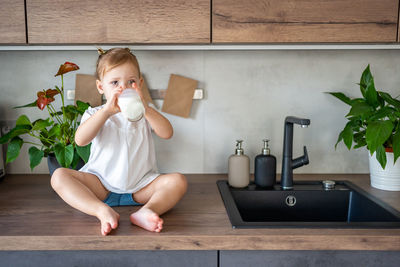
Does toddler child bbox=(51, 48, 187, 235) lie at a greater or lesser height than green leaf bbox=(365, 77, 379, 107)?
lesser

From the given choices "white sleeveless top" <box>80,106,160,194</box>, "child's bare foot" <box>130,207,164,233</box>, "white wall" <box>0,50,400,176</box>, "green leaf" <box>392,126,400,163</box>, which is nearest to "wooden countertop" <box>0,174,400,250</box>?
"child's bare foot" <box>130,207,164,233</box>

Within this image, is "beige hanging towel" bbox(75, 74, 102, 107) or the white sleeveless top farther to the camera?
"beige hanging towel" bbox(75, 74, 102, 107)

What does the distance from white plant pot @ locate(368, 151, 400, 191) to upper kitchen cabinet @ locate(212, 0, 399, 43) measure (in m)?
0.45

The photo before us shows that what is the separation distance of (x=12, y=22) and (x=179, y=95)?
2.25ft

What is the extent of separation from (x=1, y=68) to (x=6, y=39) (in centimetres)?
39

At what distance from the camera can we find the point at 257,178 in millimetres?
1337

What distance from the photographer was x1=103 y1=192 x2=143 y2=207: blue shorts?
1094mm

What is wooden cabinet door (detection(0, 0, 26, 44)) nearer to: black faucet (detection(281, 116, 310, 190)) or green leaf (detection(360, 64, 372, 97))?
black faucet (detection(281, 116, 310, 190))

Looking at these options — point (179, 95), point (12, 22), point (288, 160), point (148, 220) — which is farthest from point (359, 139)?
point (12, 22)

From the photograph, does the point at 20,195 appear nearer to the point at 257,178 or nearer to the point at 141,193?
the point at 141,193

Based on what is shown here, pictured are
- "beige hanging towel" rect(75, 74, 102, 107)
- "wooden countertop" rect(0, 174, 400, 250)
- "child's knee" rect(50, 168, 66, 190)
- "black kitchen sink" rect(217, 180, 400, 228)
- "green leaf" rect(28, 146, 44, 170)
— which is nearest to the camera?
"wooden countertop" rect(0, 174, 400, 250)

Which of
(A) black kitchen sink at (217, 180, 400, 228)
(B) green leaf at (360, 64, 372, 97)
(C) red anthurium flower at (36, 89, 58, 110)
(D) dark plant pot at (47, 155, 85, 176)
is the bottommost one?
(A) black kitchen sink at (217, 180, 400, 228)

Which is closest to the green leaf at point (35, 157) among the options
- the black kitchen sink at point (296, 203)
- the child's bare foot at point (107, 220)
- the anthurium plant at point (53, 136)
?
the anthurium plant at point (53, 136)

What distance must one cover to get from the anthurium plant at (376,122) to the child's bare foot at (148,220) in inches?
29.5
